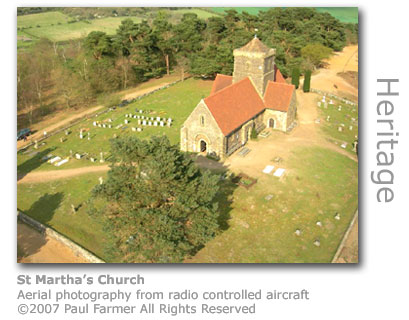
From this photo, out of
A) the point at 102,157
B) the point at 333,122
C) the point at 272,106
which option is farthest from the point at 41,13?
the point at 333,122

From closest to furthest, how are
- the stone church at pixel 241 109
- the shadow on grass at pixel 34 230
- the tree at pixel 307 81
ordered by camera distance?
the shadow on grass at pixel 34 230 < the stone church at pixel 241 109 < the tree at pixel 307 81

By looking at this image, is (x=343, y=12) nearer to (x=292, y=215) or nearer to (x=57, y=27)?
(x=292, y=215)

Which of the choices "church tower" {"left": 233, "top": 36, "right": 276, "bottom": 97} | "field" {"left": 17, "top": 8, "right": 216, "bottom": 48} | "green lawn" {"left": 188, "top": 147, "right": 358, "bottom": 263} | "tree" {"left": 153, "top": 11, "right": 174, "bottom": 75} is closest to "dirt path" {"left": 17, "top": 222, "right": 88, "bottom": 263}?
"green lawn" {"left": 188, "top": 147, "right": 358, "bottom": 263}

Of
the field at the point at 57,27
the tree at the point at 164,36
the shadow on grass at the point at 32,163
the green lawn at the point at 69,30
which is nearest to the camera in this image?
the shadow on grass at the point at 32,163

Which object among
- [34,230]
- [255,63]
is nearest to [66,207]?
[34,230]

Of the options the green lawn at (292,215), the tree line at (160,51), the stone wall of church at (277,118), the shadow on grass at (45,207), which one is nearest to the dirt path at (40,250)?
the shadow on grass at (45,207)

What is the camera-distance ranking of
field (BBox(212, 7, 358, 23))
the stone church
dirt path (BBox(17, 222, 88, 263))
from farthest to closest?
the stone church → field (BBox(212, 7, 358, 23)) → dirt path (BBox(17, 222, 88, 263))

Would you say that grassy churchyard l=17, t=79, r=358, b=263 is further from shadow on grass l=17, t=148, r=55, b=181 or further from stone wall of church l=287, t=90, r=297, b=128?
stone wall of church l=287, t=90, r=297, b=128

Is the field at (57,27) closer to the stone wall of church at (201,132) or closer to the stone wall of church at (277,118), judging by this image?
the stone wall of church at (277,118)
